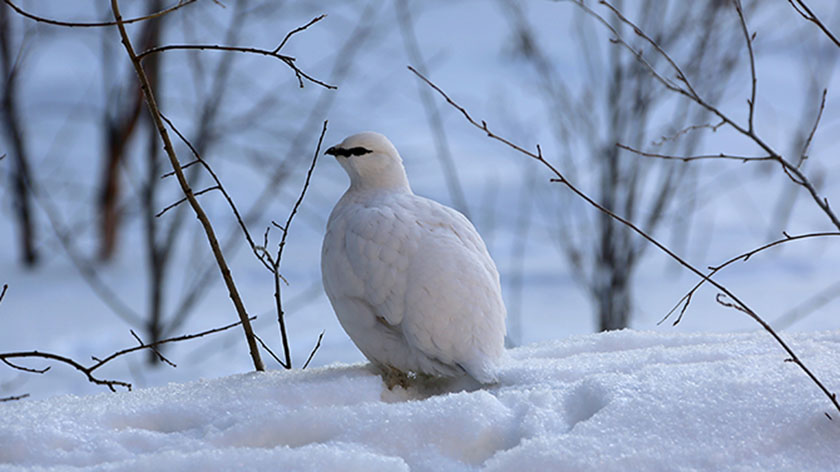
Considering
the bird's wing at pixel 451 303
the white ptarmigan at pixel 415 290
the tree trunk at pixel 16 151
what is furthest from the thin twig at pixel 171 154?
the tree trunk at pixel 16 151

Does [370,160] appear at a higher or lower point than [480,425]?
higher

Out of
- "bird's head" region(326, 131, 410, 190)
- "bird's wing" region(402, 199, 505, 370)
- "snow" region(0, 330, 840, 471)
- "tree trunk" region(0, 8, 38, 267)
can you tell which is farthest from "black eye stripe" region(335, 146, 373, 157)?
"tree trunk" region(0, 8, 38, 267)

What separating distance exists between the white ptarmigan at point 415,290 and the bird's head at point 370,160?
16 centimetres

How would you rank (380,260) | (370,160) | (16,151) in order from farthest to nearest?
(16,151) → (370,160) → (380,260)

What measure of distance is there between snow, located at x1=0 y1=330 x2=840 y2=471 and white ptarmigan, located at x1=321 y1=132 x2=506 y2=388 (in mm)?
172

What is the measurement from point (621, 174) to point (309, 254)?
130 inches

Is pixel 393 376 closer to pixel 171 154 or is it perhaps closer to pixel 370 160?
pixel 370 160

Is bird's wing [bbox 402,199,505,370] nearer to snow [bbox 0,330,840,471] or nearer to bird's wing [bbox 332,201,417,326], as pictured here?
bird's wing [bbox 332,201,417,326]

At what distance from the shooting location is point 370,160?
2.37m

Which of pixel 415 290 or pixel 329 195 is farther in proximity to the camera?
pixel 329 195

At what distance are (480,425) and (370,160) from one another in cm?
102

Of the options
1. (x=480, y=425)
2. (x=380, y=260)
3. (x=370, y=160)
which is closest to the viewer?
(x=480, y=425)

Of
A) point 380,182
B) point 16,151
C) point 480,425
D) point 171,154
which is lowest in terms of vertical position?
point 480,425

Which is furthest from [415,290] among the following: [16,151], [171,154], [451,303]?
[16,151]
